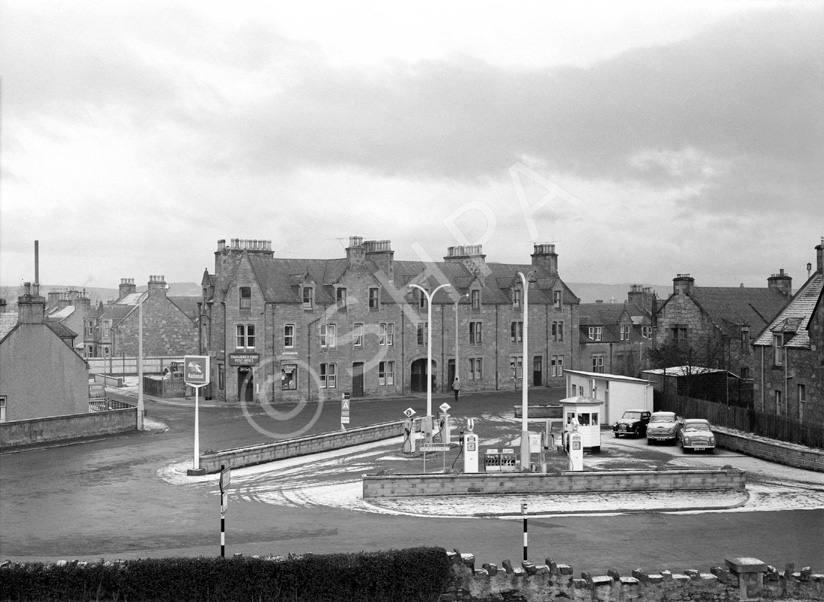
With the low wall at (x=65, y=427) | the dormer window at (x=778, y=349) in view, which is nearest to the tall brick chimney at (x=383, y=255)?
the low wall at (x=65, y=427)

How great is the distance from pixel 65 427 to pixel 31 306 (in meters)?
6.79

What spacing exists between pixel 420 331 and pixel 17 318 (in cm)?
3096

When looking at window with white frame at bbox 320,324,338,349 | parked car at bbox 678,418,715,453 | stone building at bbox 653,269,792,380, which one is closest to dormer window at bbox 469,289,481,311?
window with white frame at bbox 320,324,338,349

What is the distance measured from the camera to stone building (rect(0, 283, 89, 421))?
46.8 metres

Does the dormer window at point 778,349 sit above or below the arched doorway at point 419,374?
above

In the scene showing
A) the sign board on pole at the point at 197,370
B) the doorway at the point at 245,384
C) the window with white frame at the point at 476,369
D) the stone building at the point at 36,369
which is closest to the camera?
the sign board on pole at the point at 197,370

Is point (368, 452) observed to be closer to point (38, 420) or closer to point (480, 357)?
point (38, 420)

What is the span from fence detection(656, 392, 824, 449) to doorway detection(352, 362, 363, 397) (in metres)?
23.8

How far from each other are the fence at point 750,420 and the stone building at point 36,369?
32.3 m

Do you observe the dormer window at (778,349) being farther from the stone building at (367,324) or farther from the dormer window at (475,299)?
the dormer window at (475,299)

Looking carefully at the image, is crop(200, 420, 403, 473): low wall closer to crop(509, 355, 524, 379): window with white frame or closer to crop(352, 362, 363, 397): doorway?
crop(352, 362, 363, 397): doorway

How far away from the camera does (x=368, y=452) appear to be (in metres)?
41.2

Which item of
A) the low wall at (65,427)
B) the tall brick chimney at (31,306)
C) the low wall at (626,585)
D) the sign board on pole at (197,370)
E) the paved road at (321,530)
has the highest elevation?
the tall brick chimney at (31,306)

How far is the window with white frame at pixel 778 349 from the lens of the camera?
45531 millimetres
